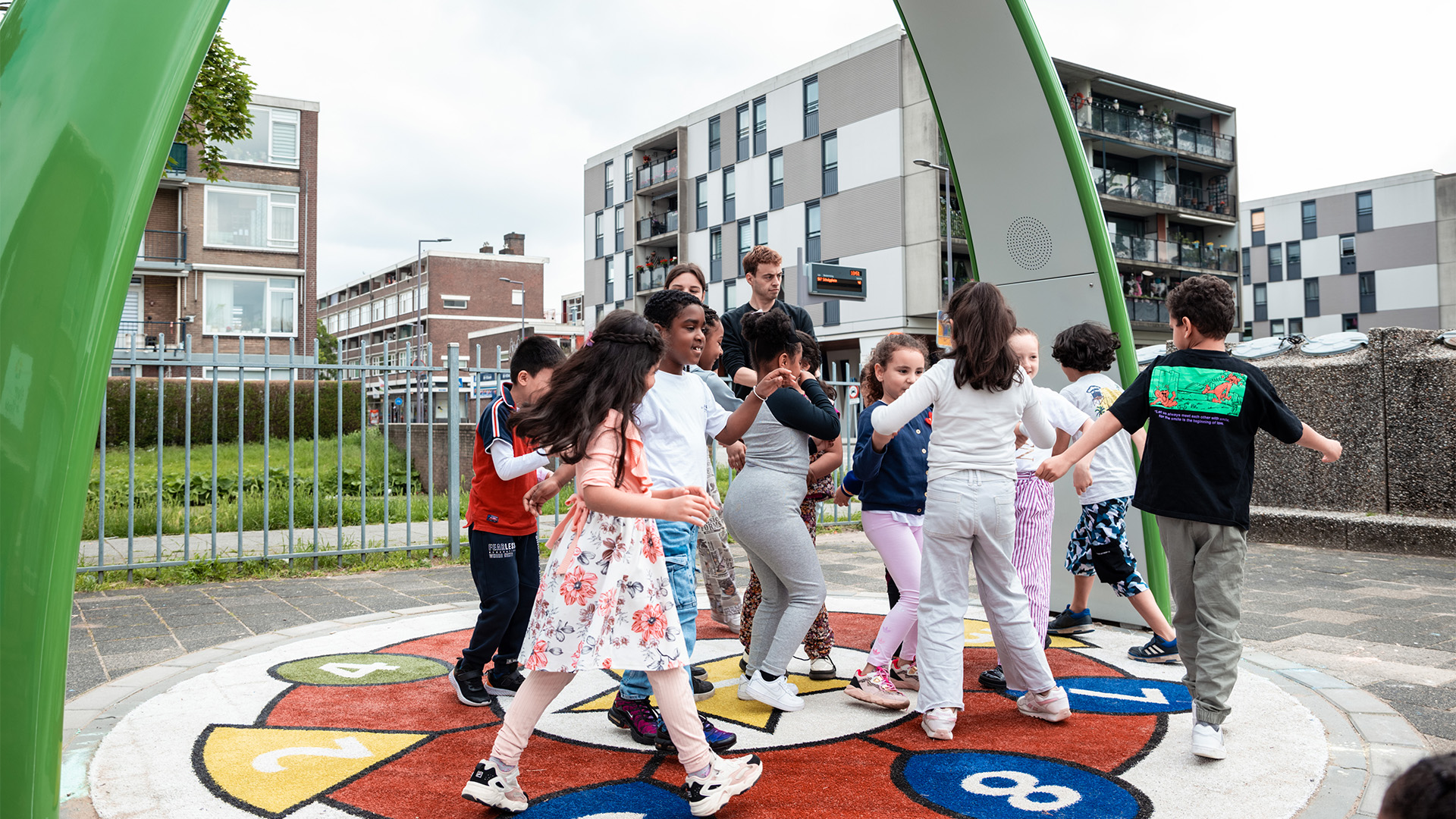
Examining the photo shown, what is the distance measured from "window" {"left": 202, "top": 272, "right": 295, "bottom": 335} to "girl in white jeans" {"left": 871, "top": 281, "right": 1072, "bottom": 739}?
37930mm

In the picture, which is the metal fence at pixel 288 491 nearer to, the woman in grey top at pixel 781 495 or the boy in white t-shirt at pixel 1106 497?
the boy in white t-shirt at pixel 1106 497

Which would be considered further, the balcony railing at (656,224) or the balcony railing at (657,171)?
the balcony railing at (656,224)

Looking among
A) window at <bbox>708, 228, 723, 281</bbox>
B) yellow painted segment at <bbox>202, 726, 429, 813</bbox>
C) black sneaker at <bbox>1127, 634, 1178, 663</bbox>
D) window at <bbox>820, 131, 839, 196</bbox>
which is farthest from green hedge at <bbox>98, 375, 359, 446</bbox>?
window at <bbox>820, 131, 839, 196</bbox>

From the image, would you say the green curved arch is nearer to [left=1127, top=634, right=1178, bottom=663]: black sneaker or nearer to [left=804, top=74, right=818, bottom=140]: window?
[left=1127, top=634, right=1178, bottom=663]: black sneaker

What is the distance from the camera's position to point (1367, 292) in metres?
51.6

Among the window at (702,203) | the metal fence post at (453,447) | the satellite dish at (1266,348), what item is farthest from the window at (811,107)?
the metal fence post at (453,447)

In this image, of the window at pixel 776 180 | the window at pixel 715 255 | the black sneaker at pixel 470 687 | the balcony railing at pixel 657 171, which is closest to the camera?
the black sneaker at pixel 470 687

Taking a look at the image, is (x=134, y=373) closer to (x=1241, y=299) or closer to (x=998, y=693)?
(x=998, y=693)

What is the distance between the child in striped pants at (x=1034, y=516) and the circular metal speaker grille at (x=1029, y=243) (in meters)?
1.28

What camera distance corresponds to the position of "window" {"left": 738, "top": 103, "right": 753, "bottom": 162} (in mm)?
39438

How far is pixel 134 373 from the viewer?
712cm

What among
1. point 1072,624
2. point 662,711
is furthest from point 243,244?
point 662,711

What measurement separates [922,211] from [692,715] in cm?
3064

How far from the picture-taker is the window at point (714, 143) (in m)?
41.1
